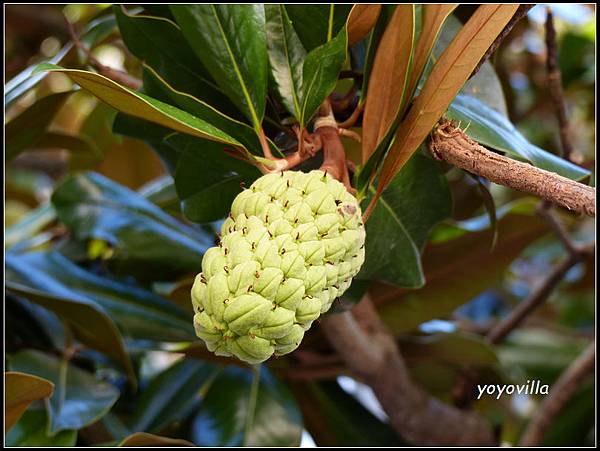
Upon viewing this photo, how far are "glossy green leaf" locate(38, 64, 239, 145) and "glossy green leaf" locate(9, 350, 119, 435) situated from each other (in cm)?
41

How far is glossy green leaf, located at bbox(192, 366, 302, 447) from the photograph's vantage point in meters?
0.96

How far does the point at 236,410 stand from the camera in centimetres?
100

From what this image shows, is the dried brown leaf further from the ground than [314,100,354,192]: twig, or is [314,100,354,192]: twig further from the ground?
the dried brown leaf

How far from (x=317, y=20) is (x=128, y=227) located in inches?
18.1

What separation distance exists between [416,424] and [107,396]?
0.41m

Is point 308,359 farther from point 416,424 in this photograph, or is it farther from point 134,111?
point 134,111

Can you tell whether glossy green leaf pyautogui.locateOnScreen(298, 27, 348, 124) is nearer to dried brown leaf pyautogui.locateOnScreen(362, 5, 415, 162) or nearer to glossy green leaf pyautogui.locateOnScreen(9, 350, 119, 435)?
dried brown leaf pyautogui.locateOnScreen(362, 5, 415, 162)

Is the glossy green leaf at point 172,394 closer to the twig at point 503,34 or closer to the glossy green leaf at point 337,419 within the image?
the glossy green leaf at point 337,419

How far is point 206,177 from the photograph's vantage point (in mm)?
744

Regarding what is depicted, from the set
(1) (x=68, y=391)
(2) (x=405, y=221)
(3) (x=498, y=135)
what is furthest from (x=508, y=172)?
(1) (x=68, y=391)

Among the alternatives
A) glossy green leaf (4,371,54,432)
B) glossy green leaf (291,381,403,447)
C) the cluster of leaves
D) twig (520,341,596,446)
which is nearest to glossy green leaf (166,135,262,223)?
the cluster of leaves

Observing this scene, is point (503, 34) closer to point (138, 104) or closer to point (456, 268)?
point (138, 104)

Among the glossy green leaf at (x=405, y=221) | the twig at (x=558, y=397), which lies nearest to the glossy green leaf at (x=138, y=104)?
the glossy green leaf at (x=405, y=221)

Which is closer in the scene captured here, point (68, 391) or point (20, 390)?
point (20, 390)
